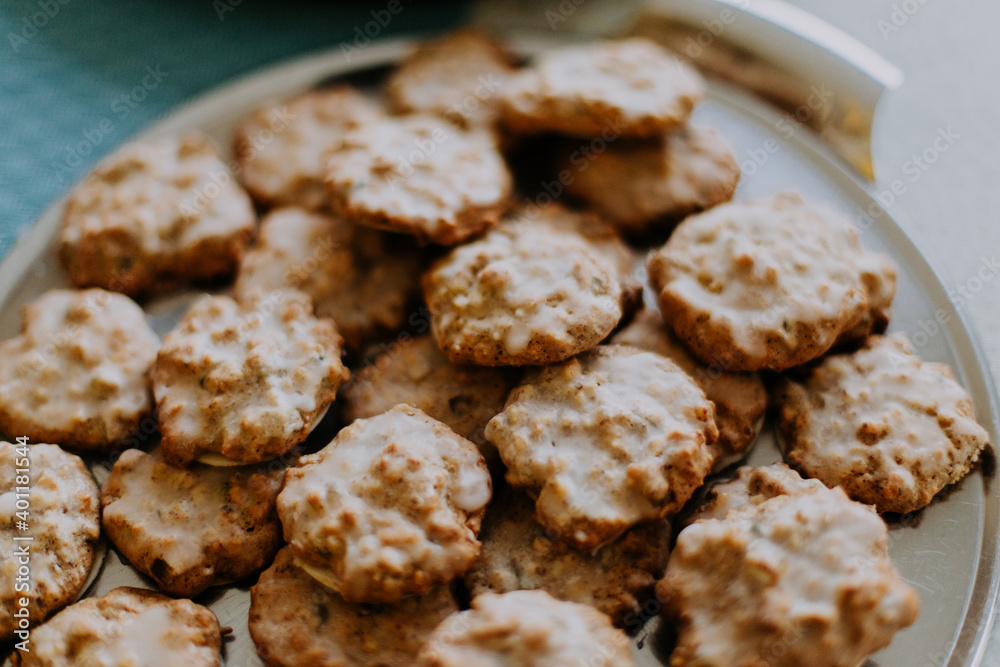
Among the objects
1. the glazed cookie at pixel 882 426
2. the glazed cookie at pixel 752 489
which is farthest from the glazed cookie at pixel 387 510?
the glazed cookie at pixel 882 426

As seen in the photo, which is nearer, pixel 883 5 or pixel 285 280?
pixel 285 280

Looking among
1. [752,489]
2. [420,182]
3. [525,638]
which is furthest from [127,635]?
[752,489]

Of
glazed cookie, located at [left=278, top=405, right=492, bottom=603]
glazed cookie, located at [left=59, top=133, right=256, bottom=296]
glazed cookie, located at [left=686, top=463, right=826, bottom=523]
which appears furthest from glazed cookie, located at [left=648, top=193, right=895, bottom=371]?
glazed cookie, located at [left=59, top=133, right=256, bottom=296]

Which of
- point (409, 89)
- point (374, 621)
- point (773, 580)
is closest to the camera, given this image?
point (773, 580)

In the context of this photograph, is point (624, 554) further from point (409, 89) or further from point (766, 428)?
point (409, 89)

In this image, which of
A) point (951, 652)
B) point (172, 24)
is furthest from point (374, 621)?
point (172, 24)

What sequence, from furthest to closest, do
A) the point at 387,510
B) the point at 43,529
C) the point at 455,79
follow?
the point at 455,79 < the point at 43,529 < the point at 387,510

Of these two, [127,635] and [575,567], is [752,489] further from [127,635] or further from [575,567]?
[127,635]

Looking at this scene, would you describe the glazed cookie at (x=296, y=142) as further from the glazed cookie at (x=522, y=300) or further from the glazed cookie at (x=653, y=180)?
the glazed cookie at (x=653, y=180)
